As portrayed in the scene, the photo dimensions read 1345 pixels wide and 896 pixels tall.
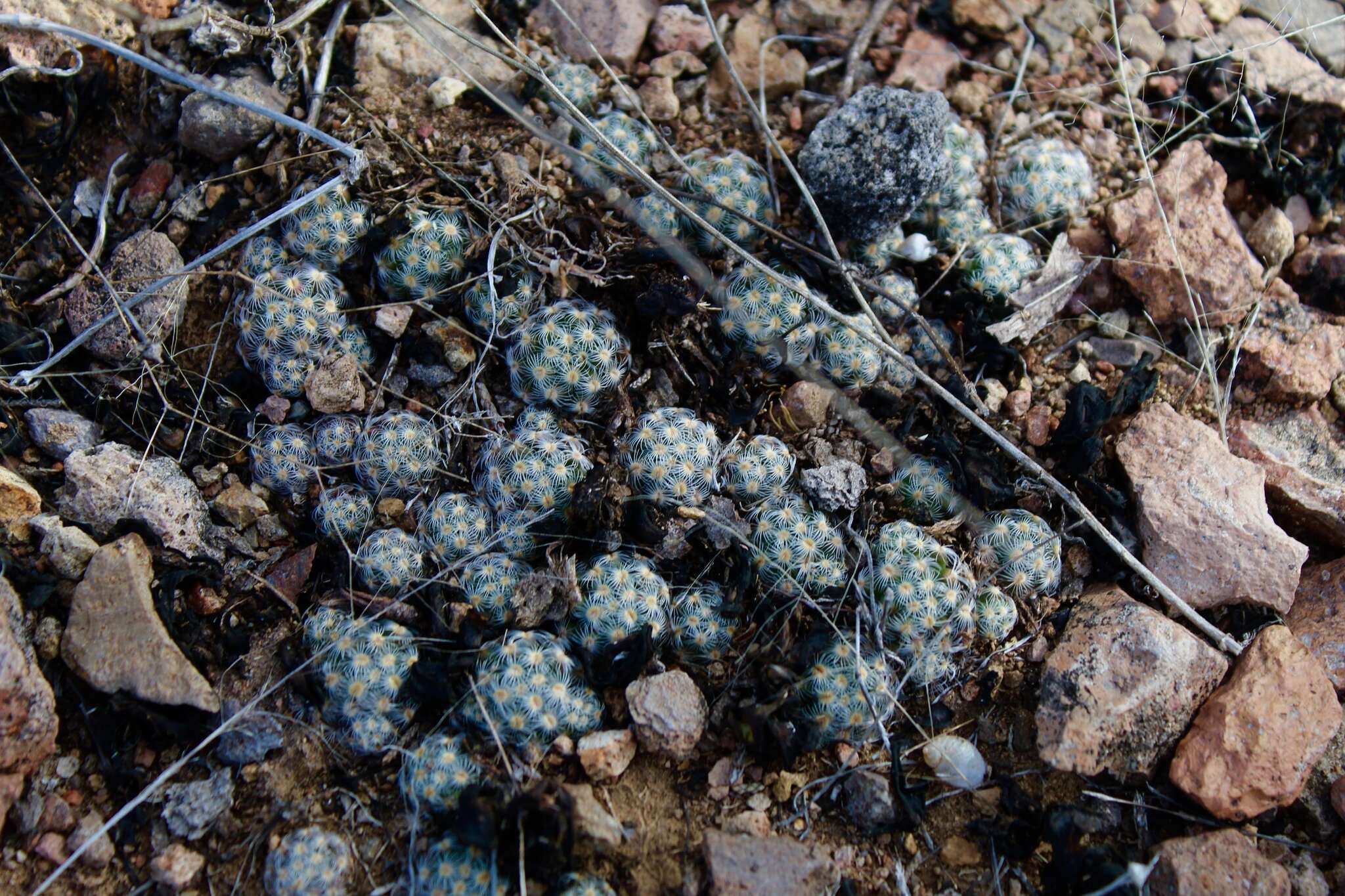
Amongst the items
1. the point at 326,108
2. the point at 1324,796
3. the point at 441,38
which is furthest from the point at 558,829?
the point at 441,38

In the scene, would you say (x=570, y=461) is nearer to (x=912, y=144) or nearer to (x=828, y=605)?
(x=828, y=605)

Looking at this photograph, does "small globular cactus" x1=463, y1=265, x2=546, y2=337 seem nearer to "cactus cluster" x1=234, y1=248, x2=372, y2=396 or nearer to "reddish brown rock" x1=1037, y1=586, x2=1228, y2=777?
"cactus cluster" x1=234, y1=248, x2=372, y2=396

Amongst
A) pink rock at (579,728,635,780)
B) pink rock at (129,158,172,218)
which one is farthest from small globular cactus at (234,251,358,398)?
pink rock at (579,728,635,780)

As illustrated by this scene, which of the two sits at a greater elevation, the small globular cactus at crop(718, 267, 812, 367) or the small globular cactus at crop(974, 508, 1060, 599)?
the small globular cactus at crop(718, 267, 812, 367)

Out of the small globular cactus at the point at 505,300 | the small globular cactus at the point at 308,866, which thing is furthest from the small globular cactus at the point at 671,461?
the small globular cactus at the point at 308,866

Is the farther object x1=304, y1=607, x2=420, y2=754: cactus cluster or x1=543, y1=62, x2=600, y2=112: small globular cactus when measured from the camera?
x1=543, y1=62, x2=600, y2=112: small globular cactus

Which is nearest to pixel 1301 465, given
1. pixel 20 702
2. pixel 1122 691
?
pixel 1122 691

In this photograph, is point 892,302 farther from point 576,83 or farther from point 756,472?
point 576,83
